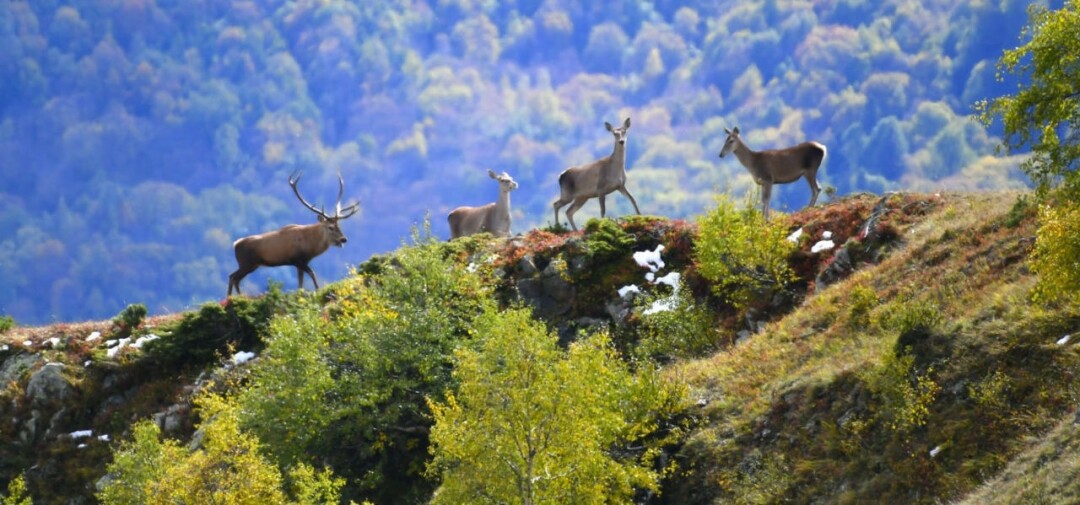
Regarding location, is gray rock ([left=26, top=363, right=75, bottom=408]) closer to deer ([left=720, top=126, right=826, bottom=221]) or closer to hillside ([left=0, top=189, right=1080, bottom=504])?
hillside ([left=0, top=189, right=1080, bottom=504])

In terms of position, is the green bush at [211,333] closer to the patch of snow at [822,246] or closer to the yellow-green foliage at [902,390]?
the patch of snow at [822,246]

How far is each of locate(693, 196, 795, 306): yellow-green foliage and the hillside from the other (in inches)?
11.2

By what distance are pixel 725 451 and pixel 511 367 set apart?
4698 millimetres

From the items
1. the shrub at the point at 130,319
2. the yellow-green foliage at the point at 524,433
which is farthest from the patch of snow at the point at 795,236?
the shrub at the point at 130,319

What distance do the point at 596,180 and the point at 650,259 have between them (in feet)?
13.7

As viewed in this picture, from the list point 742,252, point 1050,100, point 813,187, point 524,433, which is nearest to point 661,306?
point 742,252

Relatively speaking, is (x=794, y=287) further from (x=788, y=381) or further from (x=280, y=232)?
(x=280, y=232)

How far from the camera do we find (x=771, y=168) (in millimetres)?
36469

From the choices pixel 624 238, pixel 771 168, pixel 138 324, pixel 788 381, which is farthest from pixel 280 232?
pixel 788 381

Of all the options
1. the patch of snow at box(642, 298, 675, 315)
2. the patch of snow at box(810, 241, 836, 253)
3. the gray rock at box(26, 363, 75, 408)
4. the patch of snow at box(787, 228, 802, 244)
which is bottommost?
the patch of snow at box(642, 298, 675, 315)

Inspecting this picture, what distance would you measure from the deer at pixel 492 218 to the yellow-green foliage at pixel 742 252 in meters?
9.60

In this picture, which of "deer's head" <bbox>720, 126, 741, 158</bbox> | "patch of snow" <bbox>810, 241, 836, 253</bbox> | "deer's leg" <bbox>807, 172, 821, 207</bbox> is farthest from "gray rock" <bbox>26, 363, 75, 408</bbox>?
"deer's leg" <bbox>807, 172, 821, 207</bbox>

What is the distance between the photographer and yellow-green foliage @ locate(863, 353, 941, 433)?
71.6 ft

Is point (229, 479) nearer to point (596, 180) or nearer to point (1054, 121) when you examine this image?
point (1054, 121)
